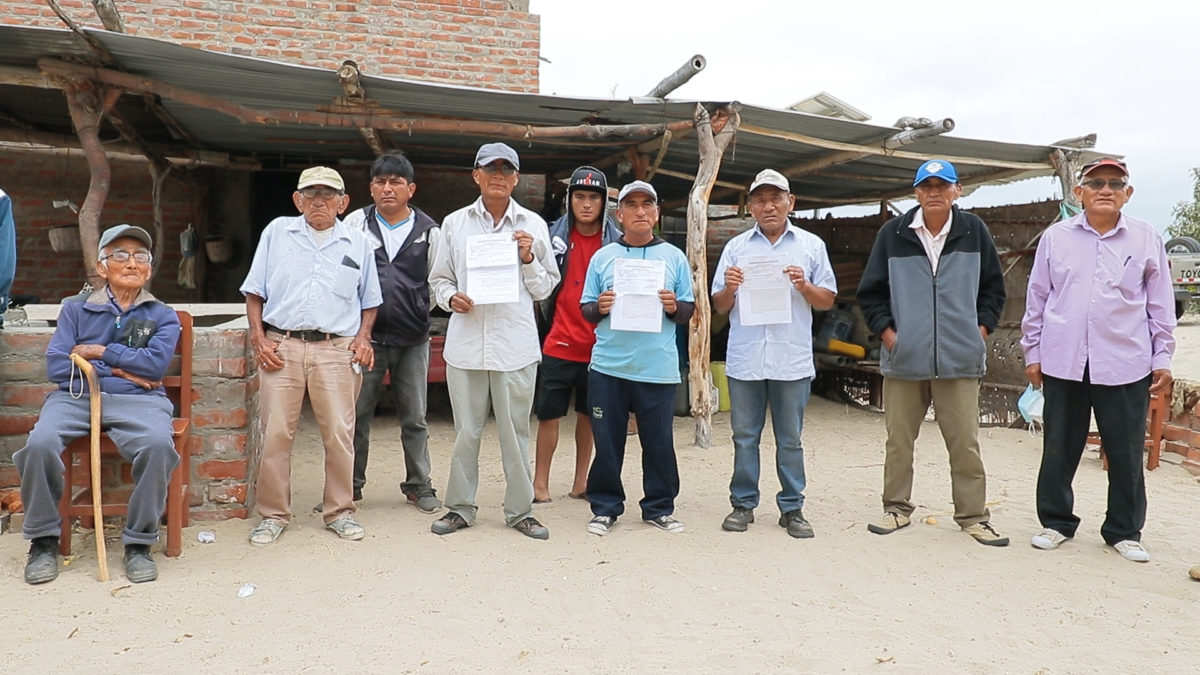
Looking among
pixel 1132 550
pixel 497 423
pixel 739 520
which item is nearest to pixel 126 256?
pixel 497 423

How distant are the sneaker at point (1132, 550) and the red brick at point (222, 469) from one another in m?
4.10

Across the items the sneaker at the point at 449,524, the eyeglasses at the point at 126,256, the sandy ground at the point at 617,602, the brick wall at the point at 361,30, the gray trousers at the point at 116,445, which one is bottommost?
the sandy ground at the point at 617,602

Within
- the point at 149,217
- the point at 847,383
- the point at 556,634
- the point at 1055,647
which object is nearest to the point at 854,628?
the point at 1055,647

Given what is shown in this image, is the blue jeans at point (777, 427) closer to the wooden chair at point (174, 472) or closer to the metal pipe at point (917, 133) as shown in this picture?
the wooden chair at point (174, 472)

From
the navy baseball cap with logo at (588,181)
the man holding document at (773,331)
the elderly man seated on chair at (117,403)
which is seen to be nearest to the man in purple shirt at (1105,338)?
the man holding document at (773,331)

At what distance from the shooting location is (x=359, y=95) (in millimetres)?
5633

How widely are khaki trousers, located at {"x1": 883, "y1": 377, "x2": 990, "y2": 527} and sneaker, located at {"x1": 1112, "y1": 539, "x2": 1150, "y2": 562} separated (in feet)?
1.88

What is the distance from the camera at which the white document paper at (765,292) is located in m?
3.99

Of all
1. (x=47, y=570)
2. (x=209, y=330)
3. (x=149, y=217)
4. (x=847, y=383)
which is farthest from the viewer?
(x=847, y=383)

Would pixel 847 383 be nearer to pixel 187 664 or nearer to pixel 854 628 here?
pixel 854 628

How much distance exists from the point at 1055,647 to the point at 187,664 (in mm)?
2837

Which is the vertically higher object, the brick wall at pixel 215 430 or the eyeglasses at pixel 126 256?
the eyeglasses at pixel 126 256

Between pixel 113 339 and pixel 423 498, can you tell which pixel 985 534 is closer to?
pixel 423 498

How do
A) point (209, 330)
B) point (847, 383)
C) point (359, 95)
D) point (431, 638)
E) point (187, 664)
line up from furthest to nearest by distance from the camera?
1. point (847, 383)
2. point (359, 95)
3. point (209, 330)
4. point (431, 638)
5. point (187, 664)
